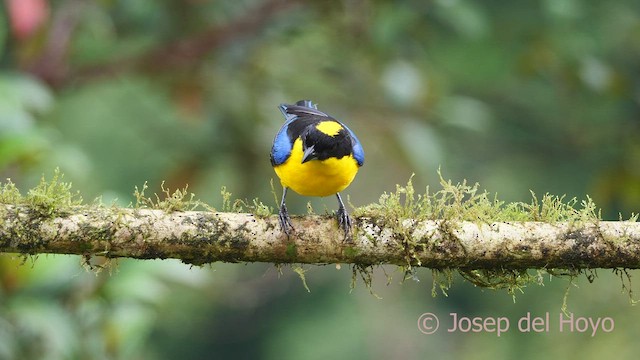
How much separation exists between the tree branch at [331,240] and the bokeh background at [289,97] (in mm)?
265

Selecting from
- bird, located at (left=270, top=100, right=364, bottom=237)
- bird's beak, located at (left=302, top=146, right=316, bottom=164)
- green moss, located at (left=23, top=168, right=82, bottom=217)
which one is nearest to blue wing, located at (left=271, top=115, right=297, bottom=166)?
bird, located at (left=270, top=100, right=364, bottom=237)

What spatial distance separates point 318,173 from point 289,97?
3.58m

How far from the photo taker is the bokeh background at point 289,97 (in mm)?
4867

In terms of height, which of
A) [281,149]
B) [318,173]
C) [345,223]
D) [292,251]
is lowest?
[292,251]

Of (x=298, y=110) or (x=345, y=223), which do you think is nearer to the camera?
(x=345, y=223)

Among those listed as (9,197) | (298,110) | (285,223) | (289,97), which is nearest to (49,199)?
(9,197)

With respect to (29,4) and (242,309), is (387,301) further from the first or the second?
(29,4)

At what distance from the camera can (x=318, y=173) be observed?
3.84 m

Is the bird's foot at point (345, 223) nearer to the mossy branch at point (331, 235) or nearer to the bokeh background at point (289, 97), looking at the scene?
the mossy branch at point (331, 235)

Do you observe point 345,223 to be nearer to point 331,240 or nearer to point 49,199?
point 331,240

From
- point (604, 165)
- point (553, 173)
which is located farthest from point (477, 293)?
point (604, 165)

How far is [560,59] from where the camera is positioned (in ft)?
22.1

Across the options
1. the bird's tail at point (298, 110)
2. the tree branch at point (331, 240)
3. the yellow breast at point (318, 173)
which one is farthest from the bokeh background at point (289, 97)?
the bird's tail at point (298, 110)

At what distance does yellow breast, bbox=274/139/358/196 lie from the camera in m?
3.85
